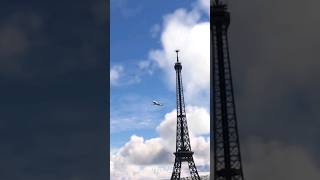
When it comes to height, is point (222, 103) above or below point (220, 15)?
below

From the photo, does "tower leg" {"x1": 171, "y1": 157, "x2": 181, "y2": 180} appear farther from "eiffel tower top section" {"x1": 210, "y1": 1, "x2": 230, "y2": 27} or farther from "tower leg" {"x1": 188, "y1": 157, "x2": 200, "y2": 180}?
"eiffel tower top section" {"x1": 210, "y1": 1, "x2": 230, "y2": 27}

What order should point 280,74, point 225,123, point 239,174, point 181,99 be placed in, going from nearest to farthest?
point 280,74 → point 239,174 → point 225,123 → point 181,99

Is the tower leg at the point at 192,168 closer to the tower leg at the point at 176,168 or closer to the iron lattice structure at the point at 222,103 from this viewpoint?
the tower leg at the point at 176,168

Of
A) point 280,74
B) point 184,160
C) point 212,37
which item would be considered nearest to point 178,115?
point 184,160

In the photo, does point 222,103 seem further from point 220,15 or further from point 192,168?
point 192,168

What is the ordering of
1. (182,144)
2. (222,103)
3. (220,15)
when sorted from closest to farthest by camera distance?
(220,15) < (222,103) < (182,144)

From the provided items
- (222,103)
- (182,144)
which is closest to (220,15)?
(222,103)

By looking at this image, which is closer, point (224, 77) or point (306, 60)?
point (306, 60)

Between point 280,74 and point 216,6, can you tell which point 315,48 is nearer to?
point 280,74

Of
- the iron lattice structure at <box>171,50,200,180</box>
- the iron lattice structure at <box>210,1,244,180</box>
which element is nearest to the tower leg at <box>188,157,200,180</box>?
the iron lattice structure at <box>171,50,200,180</box>
